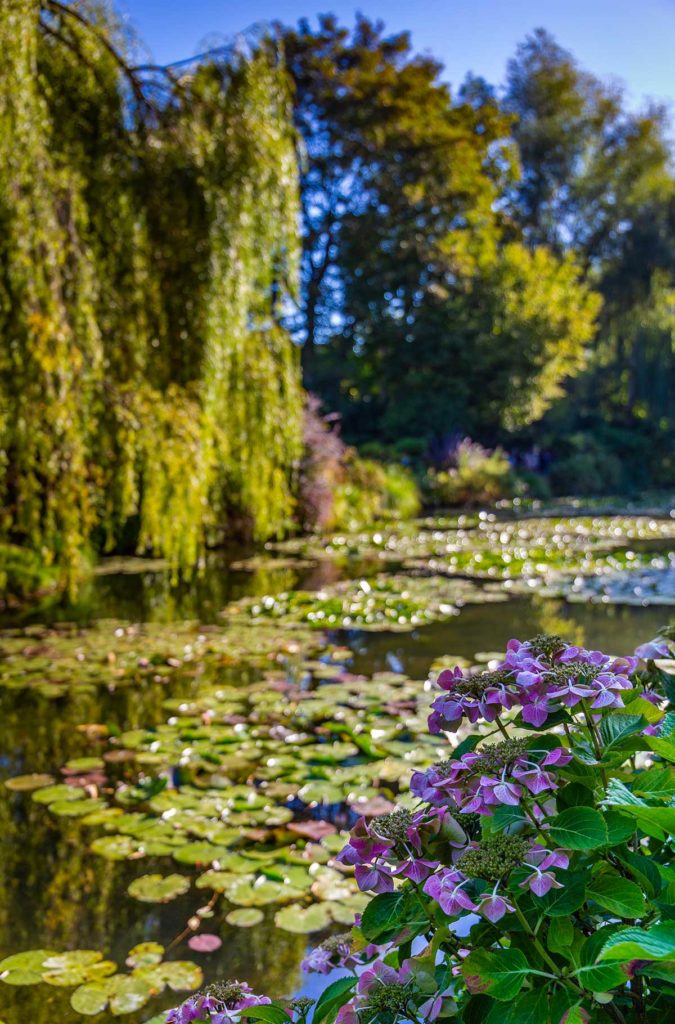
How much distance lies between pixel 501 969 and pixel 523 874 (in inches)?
3.5

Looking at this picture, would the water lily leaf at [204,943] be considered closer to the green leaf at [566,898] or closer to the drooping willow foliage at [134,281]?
the green leaf at [566,898]

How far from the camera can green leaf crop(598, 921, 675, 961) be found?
2.05 feet

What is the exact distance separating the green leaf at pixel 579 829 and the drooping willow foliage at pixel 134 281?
3.23 metres

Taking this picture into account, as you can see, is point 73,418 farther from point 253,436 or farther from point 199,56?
point 199,56

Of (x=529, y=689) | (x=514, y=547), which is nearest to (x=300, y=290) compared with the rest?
(x=514, y=547)

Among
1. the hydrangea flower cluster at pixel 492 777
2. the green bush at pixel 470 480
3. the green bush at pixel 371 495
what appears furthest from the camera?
the green bush at pixel 470 480

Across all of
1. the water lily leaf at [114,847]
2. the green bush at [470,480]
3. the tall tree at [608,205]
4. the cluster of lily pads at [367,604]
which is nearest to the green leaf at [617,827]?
the water lily leaf at [114,847]

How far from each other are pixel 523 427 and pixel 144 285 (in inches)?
699

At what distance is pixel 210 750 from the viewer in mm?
3348

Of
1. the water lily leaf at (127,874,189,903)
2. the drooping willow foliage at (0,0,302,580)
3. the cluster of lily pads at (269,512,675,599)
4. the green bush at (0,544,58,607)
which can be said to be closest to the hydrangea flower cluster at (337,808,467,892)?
the water lily leaf at (127,874,189,903)

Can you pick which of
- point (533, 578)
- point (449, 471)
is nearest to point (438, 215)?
point (449, 471)

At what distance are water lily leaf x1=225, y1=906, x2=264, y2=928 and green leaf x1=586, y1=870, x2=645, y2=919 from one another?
160 centimetres

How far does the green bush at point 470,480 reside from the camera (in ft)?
52.9

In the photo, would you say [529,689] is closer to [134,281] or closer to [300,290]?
[134,281]
